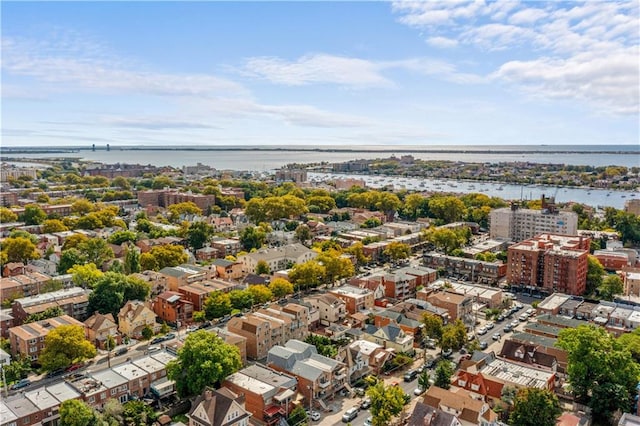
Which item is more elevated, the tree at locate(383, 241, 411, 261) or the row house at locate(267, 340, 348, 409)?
the tree at locate(383, 241, 411, 261)

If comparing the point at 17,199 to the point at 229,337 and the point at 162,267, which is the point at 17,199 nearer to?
the point at 162,267

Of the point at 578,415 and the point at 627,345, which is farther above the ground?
the point at 627,345

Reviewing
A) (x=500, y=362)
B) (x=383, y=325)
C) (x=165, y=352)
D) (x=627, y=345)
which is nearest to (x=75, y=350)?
(x=165, y=352)

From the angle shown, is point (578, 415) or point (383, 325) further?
point (383, 325)

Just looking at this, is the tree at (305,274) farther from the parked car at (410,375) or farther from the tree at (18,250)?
the tree at (18,250)

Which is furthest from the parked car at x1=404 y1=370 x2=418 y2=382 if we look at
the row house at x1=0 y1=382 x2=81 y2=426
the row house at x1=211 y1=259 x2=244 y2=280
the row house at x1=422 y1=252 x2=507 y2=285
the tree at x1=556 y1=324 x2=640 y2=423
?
the row house at x1=211 y1=259 x2=244 y2=280

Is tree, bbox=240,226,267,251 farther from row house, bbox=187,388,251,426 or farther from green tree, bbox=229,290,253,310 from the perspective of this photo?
row house, bbox=187,388,251,426

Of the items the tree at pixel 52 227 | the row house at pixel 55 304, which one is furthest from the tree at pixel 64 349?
the tree at pixel 52 227
